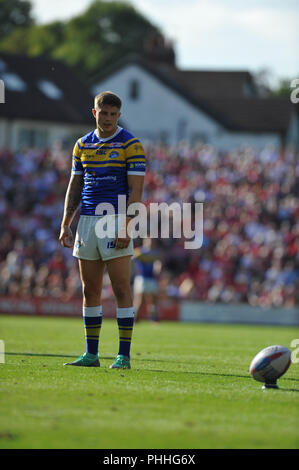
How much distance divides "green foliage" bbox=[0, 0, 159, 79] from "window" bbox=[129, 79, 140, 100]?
19178 millimetres

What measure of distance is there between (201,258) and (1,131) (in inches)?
1026

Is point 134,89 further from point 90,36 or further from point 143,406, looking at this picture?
point 143,406

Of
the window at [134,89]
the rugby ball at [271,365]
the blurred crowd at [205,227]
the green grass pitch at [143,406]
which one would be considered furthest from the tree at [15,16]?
the rugby ball at [271,365]

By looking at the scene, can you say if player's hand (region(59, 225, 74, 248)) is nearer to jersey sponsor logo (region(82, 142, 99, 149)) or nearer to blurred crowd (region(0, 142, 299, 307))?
jersey sponsor logo (region(82, 142, 99, 149))

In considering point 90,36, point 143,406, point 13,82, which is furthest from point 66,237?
point 90,36

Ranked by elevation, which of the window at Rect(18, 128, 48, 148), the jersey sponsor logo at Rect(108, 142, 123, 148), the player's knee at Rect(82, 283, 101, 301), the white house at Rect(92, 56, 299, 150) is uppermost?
the white house at Rect(92, 56, 299, 150)

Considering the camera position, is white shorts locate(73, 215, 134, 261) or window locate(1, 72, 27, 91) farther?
window locate(1, 72, 27, 91)

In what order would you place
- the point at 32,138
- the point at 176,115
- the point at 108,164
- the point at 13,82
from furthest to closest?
the point at 176,115
the point at 13,82
the point at 32,138
the point at 108,164

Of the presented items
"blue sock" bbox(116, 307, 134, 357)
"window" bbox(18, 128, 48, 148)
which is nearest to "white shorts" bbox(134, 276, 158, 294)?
"blue sock" bbox(116, 307, 134, 357)

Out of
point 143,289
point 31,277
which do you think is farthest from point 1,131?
point 143,289

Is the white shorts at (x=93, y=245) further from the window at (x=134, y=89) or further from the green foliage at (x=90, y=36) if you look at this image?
the green foliage at (x=90, y=36)

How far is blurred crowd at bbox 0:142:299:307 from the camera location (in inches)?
1147

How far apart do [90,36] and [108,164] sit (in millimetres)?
76969

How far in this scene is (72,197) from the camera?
997 centimetres
